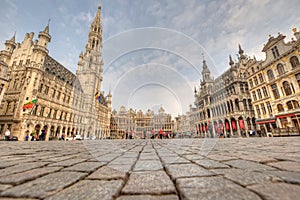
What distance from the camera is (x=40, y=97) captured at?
24266mm

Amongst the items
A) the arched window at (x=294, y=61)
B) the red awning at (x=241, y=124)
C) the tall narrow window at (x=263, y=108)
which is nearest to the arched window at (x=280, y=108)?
the tall narrow window at (x=263, y=108)

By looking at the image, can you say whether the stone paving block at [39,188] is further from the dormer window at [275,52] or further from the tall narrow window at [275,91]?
the dormer window at [275,52]

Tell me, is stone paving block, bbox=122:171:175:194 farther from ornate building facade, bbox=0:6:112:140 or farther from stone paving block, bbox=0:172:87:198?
ornate building facade, bbox=0:6:112:140

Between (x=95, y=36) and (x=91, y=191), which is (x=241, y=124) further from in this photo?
(x=95, y=36)

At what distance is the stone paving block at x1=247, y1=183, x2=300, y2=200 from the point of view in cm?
74

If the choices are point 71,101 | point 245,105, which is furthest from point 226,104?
point 71,101

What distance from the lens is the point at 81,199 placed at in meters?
0.79

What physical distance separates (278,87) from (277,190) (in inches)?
938

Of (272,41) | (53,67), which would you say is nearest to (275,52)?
(272,41)

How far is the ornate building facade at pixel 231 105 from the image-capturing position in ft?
82.2

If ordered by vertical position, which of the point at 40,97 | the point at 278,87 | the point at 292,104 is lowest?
the point at 292,104

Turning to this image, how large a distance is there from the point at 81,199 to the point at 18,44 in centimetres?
4056

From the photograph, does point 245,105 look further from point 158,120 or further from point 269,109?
point 158,120

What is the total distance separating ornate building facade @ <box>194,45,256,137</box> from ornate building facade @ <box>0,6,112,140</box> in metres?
25.8
